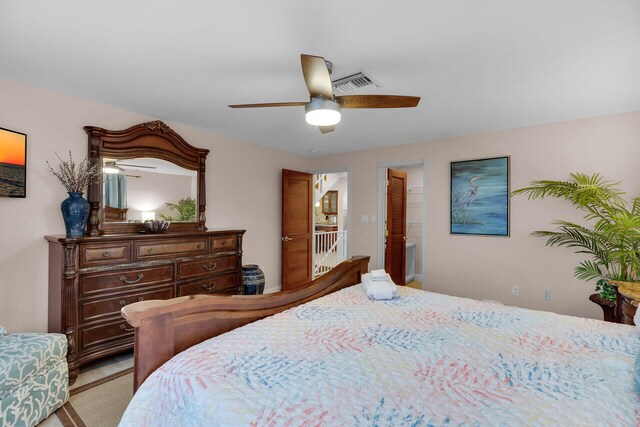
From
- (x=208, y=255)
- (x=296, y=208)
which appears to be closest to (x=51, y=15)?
(x=208, y=255)

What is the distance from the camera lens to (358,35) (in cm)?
178

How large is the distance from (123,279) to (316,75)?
2.39m

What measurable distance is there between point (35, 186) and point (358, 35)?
9.55ft

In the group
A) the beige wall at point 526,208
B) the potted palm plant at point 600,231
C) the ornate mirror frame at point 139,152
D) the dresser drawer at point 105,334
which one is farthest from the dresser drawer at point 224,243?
the potted palm plant at point 600,231

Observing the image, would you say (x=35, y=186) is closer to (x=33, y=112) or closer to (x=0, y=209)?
(x=0, y=209)

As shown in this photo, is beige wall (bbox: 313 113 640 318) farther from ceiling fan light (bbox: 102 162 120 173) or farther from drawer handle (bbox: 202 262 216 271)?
ceiling fan light (bbox: 102 162 120 173)

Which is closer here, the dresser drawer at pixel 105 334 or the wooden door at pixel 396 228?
the dresser drawer at pixel 105 334

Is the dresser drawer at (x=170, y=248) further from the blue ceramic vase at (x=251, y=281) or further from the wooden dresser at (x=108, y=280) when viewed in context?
the blue ceramic vase at (x=251, y=281)

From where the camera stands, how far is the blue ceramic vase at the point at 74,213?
8.35 ft

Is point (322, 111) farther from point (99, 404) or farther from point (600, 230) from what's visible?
point (600, 230)

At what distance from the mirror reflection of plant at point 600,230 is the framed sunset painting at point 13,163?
475 centimetres

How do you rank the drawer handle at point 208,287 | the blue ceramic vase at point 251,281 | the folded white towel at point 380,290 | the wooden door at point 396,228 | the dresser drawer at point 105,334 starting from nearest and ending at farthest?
the folded white towel at point 380,290 < the dresser drawer at point 105,334 < the drawer handle at point 208,287 < the blue ceramic vase at point 251,281 < the wooden door at point 396,228

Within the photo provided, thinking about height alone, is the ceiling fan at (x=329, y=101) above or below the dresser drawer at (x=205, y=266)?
above

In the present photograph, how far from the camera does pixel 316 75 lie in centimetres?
170
